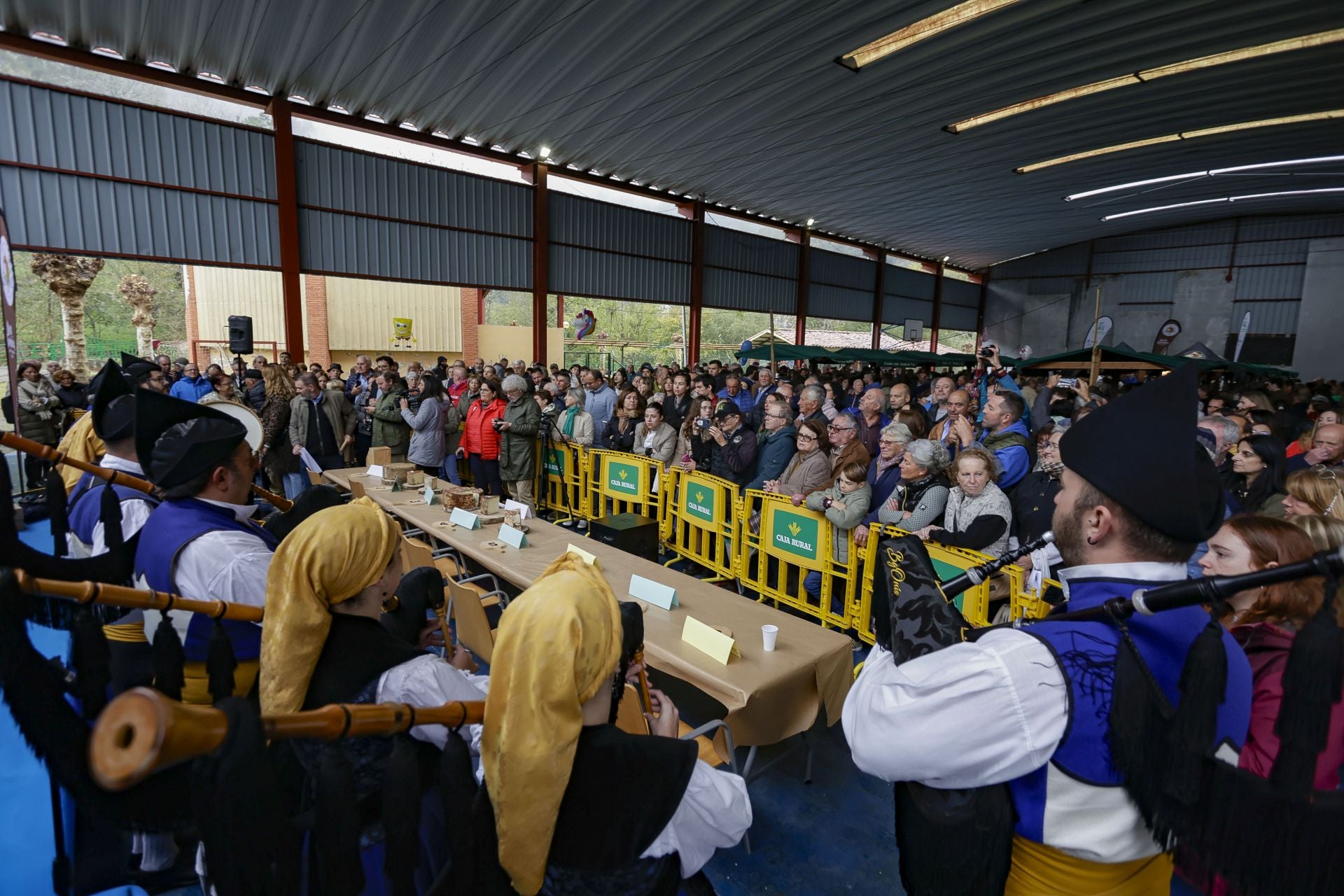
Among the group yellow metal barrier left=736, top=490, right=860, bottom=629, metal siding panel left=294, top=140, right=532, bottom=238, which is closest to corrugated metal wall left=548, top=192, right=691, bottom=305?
metal siding panel left=294, top=140, right=532, bottom=238

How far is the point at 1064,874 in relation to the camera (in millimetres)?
1247

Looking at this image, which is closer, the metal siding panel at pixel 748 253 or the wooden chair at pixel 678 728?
the wooden chair at pixel 678 728

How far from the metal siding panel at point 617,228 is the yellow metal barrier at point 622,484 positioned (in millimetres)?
9909

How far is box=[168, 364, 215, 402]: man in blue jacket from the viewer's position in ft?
29.5

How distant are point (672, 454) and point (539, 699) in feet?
17.8

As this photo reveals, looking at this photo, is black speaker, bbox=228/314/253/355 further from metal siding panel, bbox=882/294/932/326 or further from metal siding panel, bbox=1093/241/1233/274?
metal siding panel, bbox=1093/241/1233/274

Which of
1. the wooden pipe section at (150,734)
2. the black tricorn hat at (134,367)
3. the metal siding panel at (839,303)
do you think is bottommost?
the wooden pipe section at (150,734)

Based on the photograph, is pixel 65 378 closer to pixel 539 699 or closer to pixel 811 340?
pixel 539 699

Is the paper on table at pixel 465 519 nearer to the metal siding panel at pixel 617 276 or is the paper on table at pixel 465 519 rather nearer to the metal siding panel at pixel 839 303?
the metal siding panel at pixel 617 276

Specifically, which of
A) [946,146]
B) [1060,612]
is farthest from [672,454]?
[946,146]

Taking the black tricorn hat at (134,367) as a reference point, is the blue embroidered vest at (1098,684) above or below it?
below

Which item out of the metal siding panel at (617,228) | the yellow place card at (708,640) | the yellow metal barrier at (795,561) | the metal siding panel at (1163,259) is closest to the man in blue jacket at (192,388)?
the yellow metal barrier at (795,561)

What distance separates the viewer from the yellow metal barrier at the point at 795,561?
4.72m

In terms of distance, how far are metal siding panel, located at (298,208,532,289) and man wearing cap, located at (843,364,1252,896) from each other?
13.6 metres
